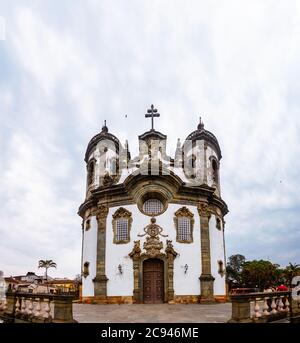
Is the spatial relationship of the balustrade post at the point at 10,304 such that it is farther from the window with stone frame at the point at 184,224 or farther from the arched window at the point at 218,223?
the arched window at the point at 218,223

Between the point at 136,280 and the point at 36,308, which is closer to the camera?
the point at 36,308

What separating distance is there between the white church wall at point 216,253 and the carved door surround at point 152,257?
279cm

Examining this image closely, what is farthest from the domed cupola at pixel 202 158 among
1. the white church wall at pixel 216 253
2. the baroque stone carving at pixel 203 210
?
the white church wall at pixel 216 253

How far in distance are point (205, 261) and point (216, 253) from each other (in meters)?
1.69

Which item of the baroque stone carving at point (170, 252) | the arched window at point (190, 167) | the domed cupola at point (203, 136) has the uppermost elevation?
the domed cupola at point (203, 136)

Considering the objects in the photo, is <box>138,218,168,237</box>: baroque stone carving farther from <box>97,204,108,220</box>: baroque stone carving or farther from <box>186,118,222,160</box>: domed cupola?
<box>186,118,222,160</box>: domed cupola

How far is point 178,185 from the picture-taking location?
23.2 m

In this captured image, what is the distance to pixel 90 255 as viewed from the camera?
24.1 metres

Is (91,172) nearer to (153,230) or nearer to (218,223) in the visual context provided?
(153,230)

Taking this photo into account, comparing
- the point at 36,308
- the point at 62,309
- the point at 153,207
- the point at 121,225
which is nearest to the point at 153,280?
the point at 121,225

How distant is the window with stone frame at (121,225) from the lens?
2284 centimetres
